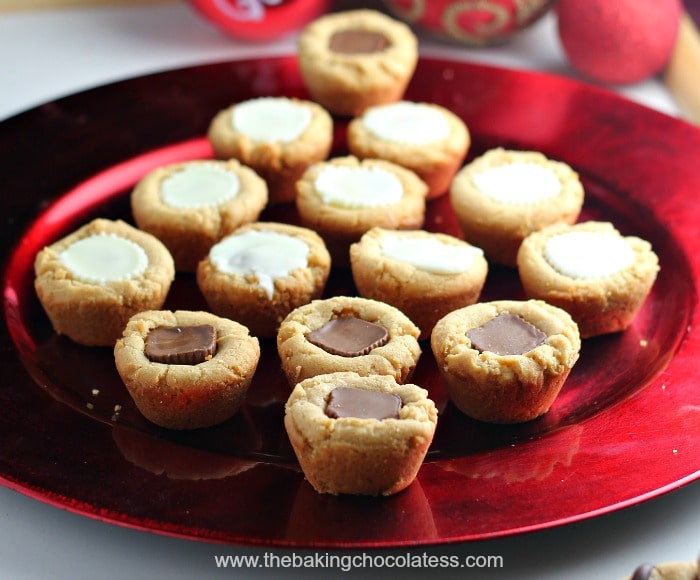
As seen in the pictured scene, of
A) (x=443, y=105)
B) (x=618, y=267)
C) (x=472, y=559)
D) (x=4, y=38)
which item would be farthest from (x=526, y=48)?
(x=472, y=559)

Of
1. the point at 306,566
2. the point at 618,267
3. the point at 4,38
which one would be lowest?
the point at 4,38

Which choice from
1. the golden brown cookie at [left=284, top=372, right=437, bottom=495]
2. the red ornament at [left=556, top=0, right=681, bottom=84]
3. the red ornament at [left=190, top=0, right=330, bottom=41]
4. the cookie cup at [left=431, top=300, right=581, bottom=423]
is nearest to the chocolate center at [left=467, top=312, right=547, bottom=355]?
the cookie cup at [left=431, top=300, right=581, bottom=423]

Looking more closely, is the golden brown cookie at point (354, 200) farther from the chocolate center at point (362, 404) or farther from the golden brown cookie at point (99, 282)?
the chocolate center at point (362, 404)

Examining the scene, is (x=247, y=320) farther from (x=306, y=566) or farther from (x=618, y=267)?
(x=618, y=267)

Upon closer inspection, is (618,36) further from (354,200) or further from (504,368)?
(504,368)

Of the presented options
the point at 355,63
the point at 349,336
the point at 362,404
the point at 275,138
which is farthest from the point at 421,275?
the point at 355,63

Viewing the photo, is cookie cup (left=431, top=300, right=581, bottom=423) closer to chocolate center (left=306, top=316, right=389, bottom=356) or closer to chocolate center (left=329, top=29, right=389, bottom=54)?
chocolate center (left=306, top=316, right=389, bottom=356)
